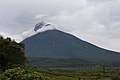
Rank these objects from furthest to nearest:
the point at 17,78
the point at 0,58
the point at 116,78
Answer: the point at 116,78 < the point at 0,58 < the point at 17,78

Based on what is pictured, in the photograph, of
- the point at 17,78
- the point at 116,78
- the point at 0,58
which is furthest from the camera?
the point at 116,78

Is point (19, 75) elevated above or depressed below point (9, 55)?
below

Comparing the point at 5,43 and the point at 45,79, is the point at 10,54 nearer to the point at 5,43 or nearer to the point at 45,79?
the point at 5,43

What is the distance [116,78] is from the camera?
50969 millimetres

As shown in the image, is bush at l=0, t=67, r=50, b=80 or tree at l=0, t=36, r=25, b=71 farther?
tree at l=0, t=36, r=25, b=71

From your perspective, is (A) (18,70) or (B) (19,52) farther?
(B) (19,52)

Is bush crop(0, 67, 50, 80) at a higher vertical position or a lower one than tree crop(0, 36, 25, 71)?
lower

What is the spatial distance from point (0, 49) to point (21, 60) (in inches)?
162

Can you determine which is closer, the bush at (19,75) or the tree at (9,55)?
the bush at (19,75)

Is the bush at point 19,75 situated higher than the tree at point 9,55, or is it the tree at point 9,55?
the tree at point 9,55

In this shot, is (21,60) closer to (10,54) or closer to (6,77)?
(10,54)

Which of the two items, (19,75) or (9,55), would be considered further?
(9,55)

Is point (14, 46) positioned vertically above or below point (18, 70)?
above

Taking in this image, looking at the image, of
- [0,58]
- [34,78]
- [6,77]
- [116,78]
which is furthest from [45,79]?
[116,78]
